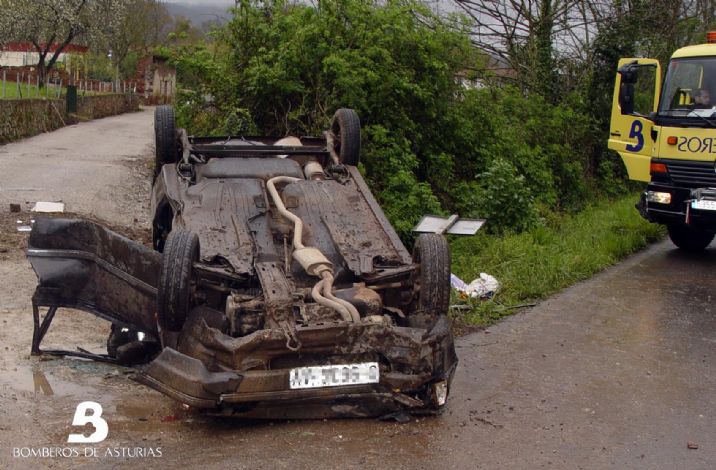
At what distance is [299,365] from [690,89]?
7.52 meters

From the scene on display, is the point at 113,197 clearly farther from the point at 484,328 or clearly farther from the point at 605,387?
the point at 605,387

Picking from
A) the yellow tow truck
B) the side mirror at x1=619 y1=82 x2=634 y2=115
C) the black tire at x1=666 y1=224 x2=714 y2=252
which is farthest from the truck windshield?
the black tire at x1=666 y1=224 x2=714 y2=252

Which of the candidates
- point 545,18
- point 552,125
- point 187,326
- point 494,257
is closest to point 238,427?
point 187,326

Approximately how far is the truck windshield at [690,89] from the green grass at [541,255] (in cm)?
192

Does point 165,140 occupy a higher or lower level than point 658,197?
higher

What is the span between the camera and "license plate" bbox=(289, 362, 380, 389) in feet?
16.9

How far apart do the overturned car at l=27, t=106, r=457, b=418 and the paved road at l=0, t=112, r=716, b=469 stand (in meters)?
0.25

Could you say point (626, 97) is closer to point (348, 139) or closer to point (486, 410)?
point (348, 139)

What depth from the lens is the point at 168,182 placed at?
7.21 metres

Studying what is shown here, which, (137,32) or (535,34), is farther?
(137,32)

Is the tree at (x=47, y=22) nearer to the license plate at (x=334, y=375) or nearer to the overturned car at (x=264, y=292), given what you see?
the overturned car at (x=264, y=292)

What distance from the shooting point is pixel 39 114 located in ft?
74.4

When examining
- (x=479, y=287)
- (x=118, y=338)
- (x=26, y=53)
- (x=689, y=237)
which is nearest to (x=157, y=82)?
(x=26, y=53)

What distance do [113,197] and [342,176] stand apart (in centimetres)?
637
